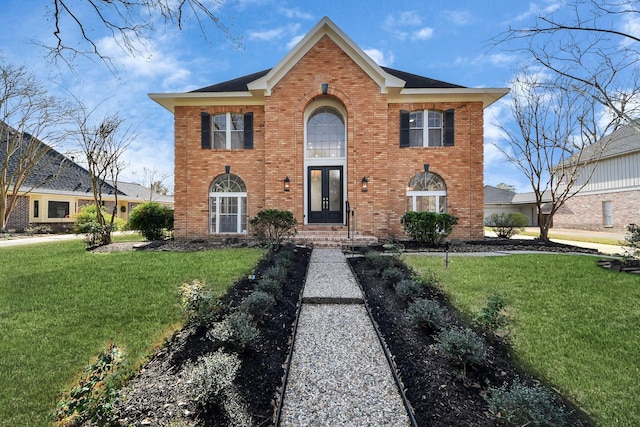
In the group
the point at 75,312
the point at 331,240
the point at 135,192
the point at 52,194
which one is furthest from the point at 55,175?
the point at 75,312

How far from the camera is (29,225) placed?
60.7ft

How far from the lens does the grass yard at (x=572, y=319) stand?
257cm

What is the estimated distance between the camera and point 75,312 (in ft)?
13.6

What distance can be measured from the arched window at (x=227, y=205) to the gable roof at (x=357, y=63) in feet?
10.3

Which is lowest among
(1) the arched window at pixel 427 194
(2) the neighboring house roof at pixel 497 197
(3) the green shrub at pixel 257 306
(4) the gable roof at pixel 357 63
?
(3) the green shrub at pixel 257 306

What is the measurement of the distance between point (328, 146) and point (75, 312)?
32.1ft

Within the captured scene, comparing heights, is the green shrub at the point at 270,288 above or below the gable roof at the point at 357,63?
below

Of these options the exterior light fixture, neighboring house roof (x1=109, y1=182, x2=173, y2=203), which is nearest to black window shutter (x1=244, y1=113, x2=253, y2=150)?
the exterior light fixture

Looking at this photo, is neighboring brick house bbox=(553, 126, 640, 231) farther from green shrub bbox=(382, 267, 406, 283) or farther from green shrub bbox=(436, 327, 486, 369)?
green shrub bbox=(436, 327, 486, 369)

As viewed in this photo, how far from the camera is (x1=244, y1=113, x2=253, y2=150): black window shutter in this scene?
12.0 meters

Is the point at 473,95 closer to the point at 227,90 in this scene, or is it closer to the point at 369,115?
the point at 369,115

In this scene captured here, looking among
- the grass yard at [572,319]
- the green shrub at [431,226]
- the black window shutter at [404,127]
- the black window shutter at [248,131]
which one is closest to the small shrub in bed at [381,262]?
the grass yard at [572,319]

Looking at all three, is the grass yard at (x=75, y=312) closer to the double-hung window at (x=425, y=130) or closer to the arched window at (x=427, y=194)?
the arched window at (x=427, y=194)

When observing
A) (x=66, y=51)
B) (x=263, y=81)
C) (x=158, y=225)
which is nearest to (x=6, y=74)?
(x=158, y=225)
